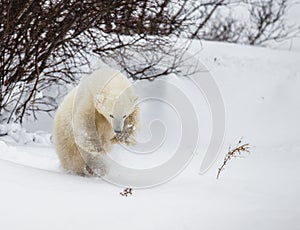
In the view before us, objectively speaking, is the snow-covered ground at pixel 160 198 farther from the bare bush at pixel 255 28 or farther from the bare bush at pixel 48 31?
the bare bush at pixel 255 28

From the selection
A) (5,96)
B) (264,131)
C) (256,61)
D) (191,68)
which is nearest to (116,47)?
(5,96)

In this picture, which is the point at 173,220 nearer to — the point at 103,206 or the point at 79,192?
the point at 103,206

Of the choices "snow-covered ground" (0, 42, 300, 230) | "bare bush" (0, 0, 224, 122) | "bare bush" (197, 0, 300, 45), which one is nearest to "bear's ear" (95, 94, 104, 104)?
"snow-covered ground" (0, 42, 300, 230)

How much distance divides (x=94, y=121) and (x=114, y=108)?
25 cm

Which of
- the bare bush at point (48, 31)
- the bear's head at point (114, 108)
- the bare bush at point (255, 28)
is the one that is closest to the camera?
the bear's head at point (114, 108)

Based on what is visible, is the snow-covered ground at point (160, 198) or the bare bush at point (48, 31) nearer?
the snow-covered ground at point (160, 198)

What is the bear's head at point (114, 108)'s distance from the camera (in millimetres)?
3604

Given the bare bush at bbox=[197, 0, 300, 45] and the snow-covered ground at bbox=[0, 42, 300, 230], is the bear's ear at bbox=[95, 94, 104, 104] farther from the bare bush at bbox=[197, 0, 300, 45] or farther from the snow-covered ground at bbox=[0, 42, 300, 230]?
the bare bush at bbox=[197, 0, 300, 45]

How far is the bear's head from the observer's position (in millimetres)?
3604

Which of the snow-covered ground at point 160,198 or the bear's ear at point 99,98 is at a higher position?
the bear's ear at point 99,98

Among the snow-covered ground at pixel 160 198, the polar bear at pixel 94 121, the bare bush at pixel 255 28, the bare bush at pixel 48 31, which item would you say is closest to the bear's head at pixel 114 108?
the polar bear at pixel 94 121

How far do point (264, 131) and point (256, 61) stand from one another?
1.86m

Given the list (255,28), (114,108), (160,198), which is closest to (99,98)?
(114,108)

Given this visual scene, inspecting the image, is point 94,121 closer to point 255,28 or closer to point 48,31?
point 48,31
